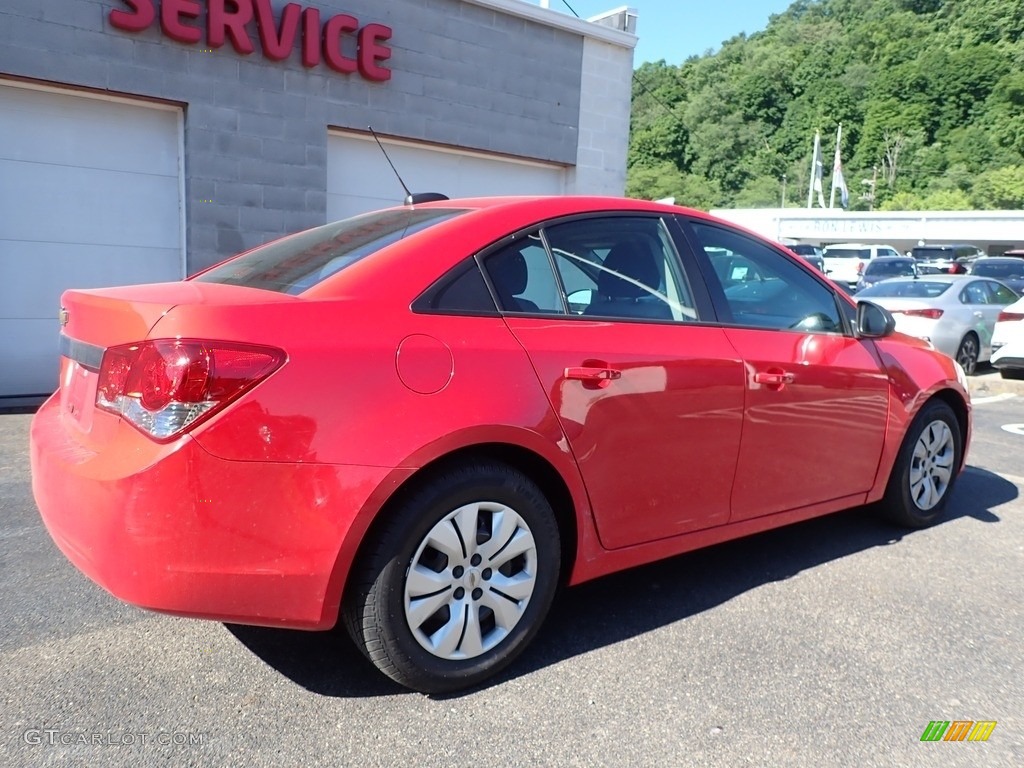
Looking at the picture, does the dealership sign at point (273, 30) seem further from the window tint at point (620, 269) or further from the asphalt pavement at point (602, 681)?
the window tint at point (620, 269)

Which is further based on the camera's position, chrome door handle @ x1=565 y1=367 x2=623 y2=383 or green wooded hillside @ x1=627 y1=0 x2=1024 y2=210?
green wooded hillside @ x1=627 y1=0 x2=1024 y2=210

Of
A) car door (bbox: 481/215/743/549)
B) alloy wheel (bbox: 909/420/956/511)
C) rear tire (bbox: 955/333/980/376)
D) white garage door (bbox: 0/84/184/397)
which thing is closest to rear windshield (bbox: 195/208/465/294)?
car door (bbox: 481/215/743/549)

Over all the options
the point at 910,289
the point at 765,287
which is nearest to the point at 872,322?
the point at 765,287

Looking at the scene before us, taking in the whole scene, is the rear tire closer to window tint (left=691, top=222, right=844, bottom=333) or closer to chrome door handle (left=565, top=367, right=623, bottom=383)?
window tint (left=691, top=222, right=844, bottom=333)

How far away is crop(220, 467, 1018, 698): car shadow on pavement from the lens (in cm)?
287

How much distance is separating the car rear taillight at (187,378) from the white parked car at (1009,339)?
34.9ft

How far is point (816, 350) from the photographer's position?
375 cm

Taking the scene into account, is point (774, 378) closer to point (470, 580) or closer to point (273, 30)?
point (470, 580)

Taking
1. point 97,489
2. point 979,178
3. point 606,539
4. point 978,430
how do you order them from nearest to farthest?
point 97,489 → point 606,539 → point 978,430 → point 979,178

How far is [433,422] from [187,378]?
2.26 ft

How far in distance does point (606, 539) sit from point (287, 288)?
4.57 ft

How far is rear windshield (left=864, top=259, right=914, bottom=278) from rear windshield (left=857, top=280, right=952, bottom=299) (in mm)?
12331

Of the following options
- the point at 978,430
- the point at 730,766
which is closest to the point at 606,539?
the point at 730,766

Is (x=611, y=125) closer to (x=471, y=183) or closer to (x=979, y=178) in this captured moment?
(x=471, y=183)
